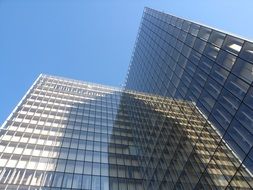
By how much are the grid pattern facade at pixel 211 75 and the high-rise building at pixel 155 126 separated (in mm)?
99

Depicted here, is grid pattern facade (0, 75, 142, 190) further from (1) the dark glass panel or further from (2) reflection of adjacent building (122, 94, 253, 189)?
(1) the dark glass panel

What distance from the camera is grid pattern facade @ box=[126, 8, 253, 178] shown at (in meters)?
21.9

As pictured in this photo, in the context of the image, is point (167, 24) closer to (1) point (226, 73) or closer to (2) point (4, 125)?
(1) point (226, 73)

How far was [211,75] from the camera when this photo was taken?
28.2m

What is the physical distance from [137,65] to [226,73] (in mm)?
43282

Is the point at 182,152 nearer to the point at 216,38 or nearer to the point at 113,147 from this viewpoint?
the point at 216,38

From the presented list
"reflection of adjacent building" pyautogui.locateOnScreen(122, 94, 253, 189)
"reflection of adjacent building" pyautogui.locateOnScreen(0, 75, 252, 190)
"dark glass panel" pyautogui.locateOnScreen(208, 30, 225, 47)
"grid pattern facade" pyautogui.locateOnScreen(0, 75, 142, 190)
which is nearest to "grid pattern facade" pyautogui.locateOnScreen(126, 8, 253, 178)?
"dark glass panel" pyautogui.locateOnScreen(208, 30, 225, 47)

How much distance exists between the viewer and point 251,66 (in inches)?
873

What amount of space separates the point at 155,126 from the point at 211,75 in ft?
48.6

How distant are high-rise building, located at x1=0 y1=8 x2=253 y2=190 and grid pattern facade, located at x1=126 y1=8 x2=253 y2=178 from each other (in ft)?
0.32

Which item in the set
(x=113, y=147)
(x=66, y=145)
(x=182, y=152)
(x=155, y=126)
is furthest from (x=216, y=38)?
(x=66, y=145)

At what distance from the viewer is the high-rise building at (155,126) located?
2350 centimetres

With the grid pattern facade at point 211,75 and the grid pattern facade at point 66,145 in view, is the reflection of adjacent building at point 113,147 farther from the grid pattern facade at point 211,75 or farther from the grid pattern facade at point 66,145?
the grid pattern facade at point 211,75

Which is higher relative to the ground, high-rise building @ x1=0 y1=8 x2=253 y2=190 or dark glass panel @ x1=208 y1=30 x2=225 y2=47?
dark glass panel @ x1=208 y1=30 x2=225 y2=47
